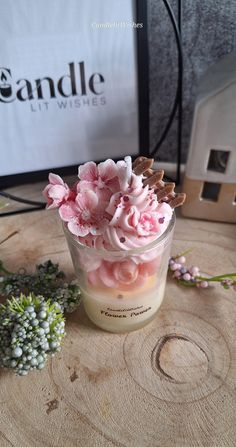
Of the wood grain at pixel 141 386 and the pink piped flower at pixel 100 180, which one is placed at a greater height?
the pink piped flower at pixel 100 180

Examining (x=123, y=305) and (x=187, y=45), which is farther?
(x=187, y=45)

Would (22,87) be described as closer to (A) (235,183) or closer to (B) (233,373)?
(A) (235,183)

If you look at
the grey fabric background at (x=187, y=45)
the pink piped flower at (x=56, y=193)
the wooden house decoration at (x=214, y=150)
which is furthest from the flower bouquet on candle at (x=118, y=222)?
the grey fabric background at (x=187, y=45)

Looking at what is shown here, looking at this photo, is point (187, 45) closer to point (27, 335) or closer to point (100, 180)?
point (100, 180)

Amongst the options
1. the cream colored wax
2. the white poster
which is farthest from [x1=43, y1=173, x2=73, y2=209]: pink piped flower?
the white poster

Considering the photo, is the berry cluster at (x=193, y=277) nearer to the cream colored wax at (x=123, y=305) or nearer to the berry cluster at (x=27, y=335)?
the cream colored wax at (x=123, y=305)

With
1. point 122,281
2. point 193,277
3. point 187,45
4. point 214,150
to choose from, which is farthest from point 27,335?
point 187,45

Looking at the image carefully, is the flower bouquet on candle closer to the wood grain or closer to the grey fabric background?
the wood grain
